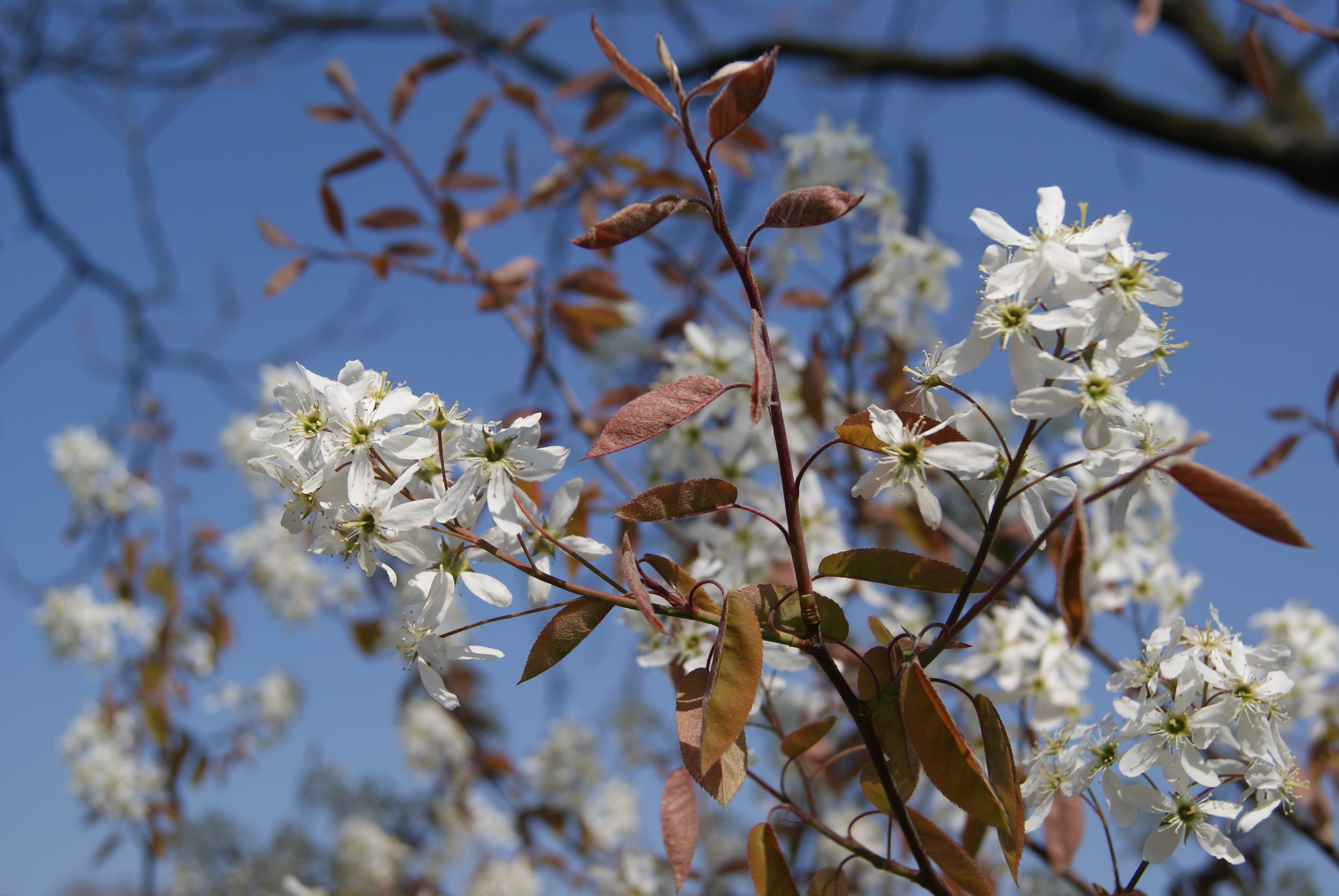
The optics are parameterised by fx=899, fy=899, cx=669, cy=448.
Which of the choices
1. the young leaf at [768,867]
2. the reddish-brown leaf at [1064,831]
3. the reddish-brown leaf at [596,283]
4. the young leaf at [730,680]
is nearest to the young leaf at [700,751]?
the young leaf at [730,680]

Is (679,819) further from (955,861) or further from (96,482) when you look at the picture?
(96,482)

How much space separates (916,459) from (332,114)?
1.90 m

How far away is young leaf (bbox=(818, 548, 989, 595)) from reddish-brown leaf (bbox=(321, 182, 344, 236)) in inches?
63.4

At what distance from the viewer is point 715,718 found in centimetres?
76

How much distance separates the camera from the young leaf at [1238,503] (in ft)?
2.32

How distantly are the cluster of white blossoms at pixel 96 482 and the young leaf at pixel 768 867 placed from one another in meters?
4.28

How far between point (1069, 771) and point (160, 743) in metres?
3.54

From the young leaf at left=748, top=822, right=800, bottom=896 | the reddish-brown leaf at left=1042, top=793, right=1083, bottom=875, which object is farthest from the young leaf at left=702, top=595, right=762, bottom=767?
the reddish-brown leaf at left=1042, top=793, right=1083, bottom=875

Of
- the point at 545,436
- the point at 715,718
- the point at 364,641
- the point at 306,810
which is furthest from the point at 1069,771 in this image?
the point at 306,810

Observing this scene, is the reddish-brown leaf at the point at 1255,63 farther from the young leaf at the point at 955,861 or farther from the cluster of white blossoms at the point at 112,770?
the cluster of white blossoms at the point at 112,770

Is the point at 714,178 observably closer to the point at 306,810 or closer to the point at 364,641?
the point at 364,641

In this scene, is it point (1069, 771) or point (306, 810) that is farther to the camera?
point (306, 810)

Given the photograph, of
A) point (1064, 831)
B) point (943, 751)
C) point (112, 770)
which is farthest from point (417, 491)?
point (112, 770)

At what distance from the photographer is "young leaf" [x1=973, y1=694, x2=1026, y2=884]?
78cm
